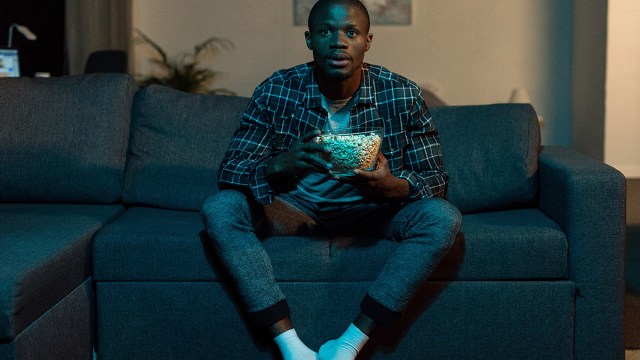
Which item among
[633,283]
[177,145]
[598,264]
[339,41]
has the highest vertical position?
[339,41]

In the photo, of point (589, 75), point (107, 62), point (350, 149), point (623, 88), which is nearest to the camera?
point (350, 149)

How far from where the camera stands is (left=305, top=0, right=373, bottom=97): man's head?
2.16m

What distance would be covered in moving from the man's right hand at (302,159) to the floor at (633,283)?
1.12 meters

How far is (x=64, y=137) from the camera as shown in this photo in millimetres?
2781

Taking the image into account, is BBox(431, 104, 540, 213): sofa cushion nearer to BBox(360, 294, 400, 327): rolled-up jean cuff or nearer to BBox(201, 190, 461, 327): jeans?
BBox(201, 190, 461, 327): jeans

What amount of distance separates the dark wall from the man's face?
4234mm

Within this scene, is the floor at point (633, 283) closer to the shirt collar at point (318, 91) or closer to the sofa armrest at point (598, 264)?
the sofa armrest at point (598, 264)

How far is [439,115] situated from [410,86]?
46 cm

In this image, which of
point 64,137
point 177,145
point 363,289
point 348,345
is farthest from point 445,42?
point 348,345

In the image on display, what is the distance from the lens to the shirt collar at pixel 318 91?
2.26 metres

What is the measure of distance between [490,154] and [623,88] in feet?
9.44

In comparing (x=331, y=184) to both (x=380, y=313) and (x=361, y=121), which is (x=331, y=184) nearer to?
(x=361, y=121)

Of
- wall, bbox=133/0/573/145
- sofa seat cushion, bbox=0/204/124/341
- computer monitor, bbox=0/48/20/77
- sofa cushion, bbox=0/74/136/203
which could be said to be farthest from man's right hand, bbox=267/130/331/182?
wall, bbox=133/0/573/145

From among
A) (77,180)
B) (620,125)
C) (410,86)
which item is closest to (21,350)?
(77,180)
